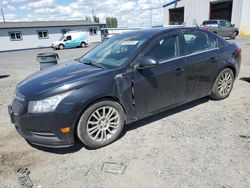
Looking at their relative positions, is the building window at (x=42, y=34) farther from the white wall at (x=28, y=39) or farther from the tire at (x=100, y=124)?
the tire at (x=100, y=124)

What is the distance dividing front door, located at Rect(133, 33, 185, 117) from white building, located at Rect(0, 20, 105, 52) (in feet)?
101

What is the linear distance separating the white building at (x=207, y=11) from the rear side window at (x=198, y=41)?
2210 centimetres

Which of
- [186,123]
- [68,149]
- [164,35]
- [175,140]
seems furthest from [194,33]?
[68,149]

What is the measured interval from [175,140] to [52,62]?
17.2 feet

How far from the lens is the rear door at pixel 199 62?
13.6 ft

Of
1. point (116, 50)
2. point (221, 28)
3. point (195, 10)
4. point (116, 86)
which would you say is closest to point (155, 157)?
point (116, 86)

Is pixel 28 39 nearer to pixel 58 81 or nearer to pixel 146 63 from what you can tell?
pixel 58 81

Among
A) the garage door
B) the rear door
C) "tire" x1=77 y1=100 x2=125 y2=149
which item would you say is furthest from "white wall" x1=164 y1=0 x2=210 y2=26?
"tire" x1=77 y1=100 x2=125 y2=149

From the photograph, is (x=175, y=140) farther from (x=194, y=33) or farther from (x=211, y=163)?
(x=194, y=33)

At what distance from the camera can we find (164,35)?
3.91 metres

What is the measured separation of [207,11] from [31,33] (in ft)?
80.3

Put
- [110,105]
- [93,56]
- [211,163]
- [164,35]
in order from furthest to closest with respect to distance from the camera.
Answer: [93,56] < [164,35] < [110,105] < [211,163]

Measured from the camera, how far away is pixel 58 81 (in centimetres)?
321

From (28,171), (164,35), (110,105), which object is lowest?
(28,171)
